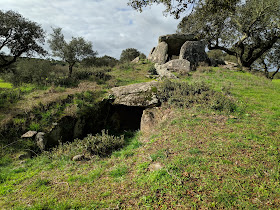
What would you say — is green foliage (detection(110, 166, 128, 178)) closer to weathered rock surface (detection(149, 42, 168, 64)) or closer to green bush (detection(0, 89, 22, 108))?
green bush (detection(0, 89, 22, 108))

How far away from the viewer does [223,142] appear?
256 inches

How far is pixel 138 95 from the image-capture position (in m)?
12.2

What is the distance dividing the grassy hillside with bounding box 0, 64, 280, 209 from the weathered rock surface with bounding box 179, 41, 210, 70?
42.3ft

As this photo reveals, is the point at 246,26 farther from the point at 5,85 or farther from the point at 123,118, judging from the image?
the point at 5,85

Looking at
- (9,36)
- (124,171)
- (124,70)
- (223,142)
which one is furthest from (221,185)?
(9,36)

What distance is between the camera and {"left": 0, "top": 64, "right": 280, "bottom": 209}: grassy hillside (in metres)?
4.18

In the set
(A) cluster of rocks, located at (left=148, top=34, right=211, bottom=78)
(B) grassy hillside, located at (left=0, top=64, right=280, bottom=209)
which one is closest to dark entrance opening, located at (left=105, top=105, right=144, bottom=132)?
(B) grassy hillside, located at (left=0, top=64, right=280, bottom=209)

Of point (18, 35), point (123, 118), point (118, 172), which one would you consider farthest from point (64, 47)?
point (118, 172)

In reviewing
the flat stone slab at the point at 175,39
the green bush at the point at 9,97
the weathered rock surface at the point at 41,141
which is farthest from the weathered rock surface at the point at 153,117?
the flat stone slab at the point at 175,39

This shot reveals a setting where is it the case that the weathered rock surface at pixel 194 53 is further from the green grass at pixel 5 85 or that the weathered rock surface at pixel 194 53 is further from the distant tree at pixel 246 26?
the green grass at pixel 5 85

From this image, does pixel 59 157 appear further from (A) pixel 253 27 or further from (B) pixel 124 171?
(A) pixel 253 27

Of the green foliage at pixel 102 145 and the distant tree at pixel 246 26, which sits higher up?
the distant tree at pixel 246 26

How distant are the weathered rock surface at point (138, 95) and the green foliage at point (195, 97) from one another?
2.40 feet

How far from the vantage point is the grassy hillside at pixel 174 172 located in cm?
418
